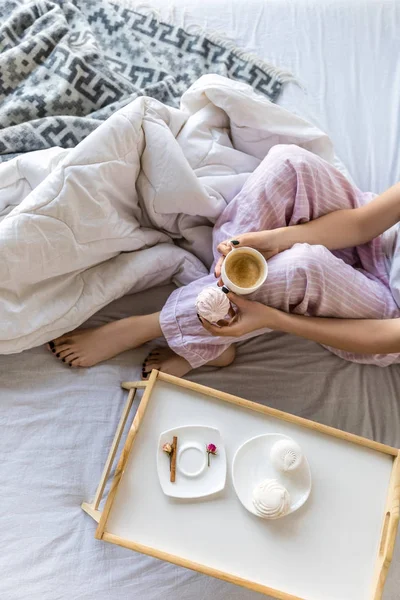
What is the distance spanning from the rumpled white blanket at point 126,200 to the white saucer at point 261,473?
0.40 m

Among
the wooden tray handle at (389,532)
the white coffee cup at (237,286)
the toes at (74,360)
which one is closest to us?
the wooden tray handle at (389,532)

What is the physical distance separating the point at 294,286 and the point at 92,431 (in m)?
0.47

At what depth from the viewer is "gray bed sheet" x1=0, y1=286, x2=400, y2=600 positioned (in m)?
0.94

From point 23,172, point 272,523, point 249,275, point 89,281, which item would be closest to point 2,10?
point 23,172

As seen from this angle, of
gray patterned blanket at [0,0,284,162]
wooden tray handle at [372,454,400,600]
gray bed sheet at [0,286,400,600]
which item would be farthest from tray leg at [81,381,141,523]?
gray patterned blanket at [0,0,284,162]

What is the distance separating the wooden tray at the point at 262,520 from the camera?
31.7 inches

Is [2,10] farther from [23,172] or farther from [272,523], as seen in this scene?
[272,523]

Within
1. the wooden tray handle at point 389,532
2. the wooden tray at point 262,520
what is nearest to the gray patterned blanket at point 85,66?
the wooden tray at point 262,520

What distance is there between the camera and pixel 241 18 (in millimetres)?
1410

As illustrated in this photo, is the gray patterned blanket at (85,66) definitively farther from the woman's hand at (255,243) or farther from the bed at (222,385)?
the woman's hand at (255,243)

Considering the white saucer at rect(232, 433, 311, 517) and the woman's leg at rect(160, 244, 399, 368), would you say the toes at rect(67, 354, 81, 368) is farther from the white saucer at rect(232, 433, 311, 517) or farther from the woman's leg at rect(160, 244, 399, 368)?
the white saucer at rect(232, 433, 311, 517)

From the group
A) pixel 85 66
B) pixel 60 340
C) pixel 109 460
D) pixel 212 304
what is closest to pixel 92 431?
pixel 109 460

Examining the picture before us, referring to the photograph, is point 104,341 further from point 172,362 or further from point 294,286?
point 294,286

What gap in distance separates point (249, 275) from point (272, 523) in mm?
402
